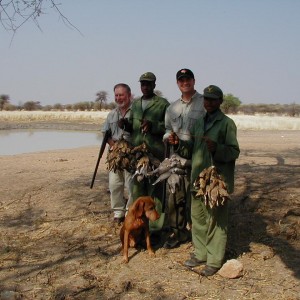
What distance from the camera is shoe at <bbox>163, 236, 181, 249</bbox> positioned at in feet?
18.5

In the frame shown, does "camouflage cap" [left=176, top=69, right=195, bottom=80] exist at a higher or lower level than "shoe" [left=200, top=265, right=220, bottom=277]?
higher

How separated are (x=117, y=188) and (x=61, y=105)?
8372 centimetres

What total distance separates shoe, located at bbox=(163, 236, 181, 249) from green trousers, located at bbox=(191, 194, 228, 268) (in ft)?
2.13

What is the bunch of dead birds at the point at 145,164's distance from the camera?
16.9ft

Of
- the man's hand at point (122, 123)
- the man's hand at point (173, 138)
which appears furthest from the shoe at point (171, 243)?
the man's hand at point (122, 123)

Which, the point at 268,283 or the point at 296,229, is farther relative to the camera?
the point at 296,229

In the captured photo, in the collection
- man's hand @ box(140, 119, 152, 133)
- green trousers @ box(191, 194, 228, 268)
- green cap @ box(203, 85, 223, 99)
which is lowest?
green trousers @ box(191, 194, 228, 268)

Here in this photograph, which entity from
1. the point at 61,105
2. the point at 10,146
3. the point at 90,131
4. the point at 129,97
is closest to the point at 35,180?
the point at 129,97

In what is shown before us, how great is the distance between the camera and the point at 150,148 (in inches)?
227

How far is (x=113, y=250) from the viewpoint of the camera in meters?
5.76

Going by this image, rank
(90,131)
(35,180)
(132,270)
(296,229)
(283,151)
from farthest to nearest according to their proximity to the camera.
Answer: (90,131), (283,151), (35,180), (296,229), (132,270)

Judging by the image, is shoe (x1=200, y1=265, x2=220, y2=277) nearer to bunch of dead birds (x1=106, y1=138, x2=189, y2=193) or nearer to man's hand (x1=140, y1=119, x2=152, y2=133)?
bunch of dead birds (x1=106, y1=138, x2=189, y2=193)

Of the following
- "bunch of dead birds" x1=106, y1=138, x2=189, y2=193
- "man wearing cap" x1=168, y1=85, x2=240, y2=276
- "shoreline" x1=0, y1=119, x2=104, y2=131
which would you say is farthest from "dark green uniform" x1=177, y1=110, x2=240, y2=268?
"shoreline" x1=0, y1=119, x2=104, y2=131

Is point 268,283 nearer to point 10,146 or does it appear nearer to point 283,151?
point 283,151
